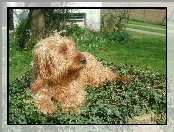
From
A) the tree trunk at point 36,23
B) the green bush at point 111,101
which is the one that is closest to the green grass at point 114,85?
the green bush at point 111,101

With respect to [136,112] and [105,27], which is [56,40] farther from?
[136,112]

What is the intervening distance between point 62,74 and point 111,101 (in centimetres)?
74

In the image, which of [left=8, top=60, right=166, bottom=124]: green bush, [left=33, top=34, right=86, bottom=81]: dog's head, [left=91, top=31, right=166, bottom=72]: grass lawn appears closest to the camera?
[left=33, top=34, right=86, bottom=81]: dog's head

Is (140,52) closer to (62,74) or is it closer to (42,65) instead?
(62,74)

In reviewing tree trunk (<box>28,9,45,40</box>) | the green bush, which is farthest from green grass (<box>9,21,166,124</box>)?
tree trunk (<box>28,9,45,40</box>)

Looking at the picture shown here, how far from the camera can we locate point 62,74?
5438 millimetres

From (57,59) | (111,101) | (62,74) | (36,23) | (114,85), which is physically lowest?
(111,101)

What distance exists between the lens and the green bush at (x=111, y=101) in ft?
18.7

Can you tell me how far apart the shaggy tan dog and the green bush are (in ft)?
0.26

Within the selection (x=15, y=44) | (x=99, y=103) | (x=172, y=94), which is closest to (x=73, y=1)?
(x=15, y=44)

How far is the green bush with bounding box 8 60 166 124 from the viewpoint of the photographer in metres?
5.70

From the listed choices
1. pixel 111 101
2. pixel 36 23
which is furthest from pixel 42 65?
pixel 111 101

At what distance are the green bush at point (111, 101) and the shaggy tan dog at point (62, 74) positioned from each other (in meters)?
0.08

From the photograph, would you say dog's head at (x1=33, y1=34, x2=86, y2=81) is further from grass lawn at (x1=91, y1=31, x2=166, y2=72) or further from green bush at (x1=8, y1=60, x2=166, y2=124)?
grass lawn at (x1=91, y1=31, x2=166, y2=72)
